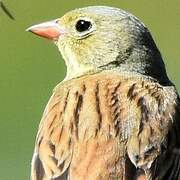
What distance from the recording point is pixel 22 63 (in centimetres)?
853

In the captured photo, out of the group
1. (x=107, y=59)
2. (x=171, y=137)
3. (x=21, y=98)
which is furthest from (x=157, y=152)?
(x=21, y=98)

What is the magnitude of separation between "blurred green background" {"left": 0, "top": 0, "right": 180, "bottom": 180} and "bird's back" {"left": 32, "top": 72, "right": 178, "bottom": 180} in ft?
6.09

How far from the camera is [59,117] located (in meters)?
6.05

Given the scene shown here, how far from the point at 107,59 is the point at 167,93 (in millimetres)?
377

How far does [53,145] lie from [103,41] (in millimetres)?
756

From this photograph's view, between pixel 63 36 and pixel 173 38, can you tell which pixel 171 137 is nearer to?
pixel 63 36

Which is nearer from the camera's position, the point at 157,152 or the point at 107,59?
the point at 157,152

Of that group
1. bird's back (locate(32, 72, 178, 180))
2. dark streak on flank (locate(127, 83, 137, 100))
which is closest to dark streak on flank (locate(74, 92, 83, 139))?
bird's back (locate(32, 72, 178, 180))

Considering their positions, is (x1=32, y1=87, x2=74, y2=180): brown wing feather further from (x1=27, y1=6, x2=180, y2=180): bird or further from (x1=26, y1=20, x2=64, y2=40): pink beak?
(x1=26, y1=20, x2=64, y2=40): pink beak

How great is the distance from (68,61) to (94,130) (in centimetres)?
81

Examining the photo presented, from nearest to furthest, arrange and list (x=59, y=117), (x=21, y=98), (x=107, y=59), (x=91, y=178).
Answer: (x=91, y=178), (x=59, y=117), (x=107, y=59), (x=21, y=98)

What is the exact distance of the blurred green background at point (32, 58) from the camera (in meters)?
8.19

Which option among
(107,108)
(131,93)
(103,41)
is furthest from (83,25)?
(107,108)

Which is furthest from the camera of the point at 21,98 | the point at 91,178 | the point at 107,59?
the point at 21,98
